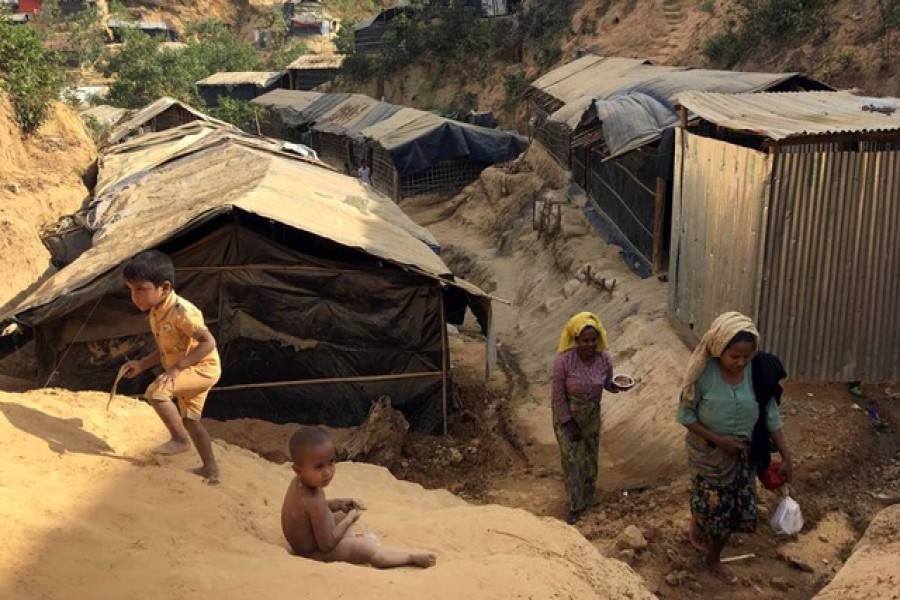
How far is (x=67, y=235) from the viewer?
10.0 m

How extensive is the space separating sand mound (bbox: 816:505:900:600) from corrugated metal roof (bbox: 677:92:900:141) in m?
2.76

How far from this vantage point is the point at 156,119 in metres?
21.7

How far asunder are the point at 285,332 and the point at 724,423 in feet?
15.4

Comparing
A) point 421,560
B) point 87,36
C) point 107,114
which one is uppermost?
point 421,560

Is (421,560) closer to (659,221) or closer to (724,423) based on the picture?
(724,423)

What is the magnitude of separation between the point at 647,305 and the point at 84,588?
7845 mm

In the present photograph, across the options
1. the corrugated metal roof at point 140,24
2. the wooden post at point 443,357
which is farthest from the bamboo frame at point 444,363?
the corrugated metal roof at point 140,24

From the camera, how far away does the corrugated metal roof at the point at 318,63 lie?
3722cm

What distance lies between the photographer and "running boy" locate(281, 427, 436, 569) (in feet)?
11.0

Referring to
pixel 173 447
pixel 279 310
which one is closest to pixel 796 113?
pixel 279 310

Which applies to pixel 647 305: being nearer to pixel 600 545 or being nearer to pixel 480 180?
pixel 600 545

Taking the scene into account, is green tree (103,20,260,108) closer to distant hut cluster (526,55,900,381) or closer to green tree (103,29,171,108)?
green tree (103,29,171,108)

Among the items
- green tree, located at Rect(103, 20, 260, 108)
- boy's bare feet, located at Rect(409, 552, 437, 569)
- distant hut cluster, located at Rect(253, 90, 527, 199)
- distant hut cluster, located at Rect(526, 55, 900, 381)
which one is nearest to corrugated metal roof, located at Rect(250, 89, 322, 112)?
green tree, located at Rect(103, 20, 260, 108)

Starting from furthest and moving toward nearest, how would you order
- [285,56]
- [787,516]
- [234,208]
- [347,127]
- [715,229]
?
[285,56]
[347,127]
[234,208]
[715,229]
[787,516]
